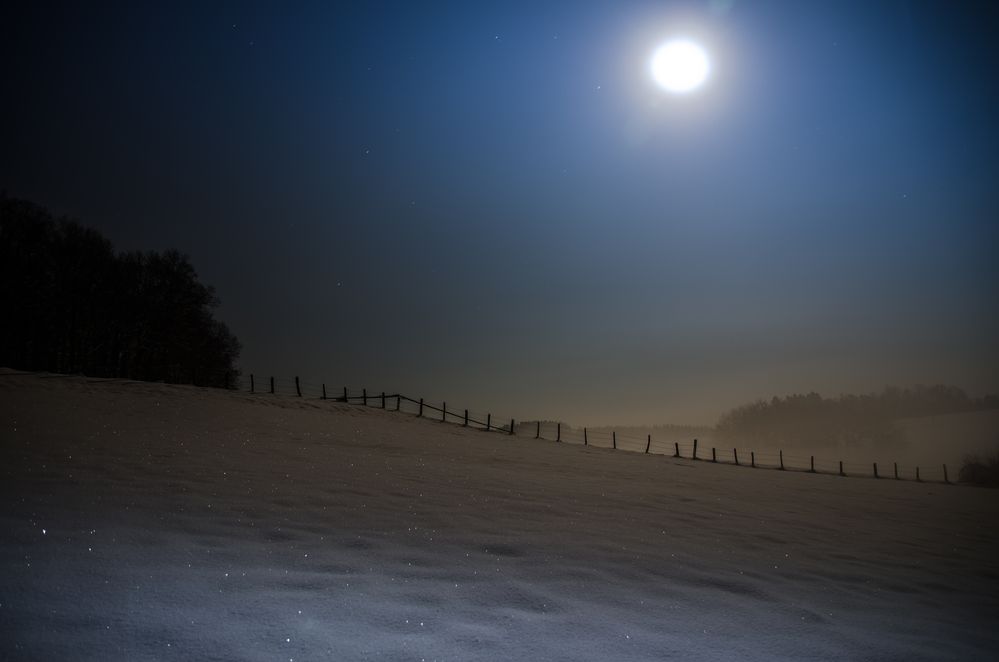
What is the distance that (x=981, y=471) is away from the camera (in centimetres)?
3878

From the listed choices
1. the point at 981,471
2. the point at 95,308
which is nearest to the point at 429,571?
the point at 95,308

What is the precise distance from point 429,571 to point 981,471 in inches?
2141

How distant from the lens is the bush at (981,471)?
123ft

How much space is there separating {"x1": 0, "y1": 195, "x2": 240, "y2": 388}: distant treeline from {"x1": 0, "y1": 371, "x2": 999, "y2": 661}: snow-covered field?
28545 millimetres

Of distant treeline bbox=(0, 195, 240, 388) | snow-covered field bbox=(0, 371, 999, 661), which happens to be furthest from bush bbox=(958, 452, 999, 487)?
distant treeline bbox=(0, 195, 240, 388)

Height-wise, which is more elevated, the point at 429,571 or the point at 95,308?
the point at 95,308

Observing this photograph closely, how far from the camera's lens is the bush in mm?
37531

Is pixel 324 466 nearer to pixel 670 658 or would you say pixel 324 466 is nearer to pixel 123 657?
pixel 123 657

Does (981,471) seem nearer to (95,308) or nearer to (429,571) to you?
(429,571)

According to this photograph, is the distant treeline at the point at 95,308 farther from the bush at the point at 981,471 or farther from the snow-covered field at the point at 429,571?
the bush at the point at 981,471

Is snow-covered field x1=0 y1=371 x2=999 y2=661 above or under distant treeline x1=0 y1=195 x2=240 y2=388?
under

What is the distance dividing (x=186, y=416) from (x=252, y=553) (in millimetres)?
14123

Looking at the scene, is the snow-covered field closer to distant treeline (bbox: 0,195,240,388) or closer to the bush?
distant treeline (bbox: 0,195,240,388)

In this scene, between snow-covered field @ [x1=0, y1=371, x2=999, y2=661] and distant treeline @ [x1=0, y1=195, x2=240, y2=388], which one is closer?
snow-covered field @ [x1=0, y1=371, x2=999, y2=661]
